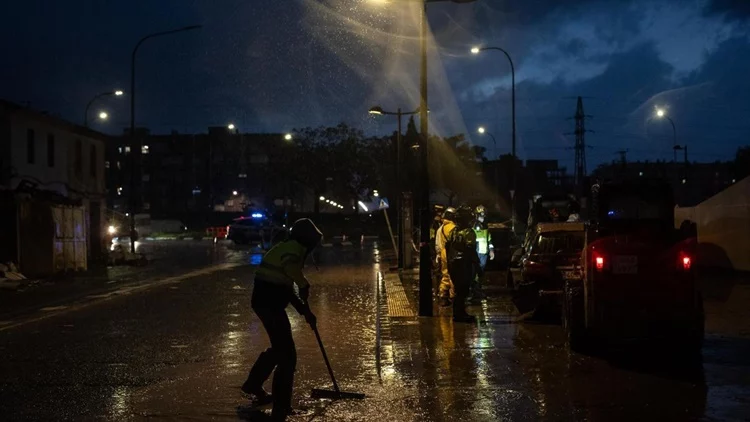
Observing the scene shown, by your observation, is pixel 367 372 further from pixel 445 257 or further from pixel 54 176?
pixel 54 176

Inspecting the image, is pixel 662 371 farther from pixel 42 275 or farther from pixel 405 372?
pixel 42 275

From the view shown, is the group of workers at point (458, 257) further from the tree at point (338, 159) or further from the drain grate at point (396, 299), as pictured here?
the tree at point (338, 159)

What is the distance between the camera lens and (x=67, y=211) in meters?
26.8

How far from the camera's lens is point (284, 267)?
791cm

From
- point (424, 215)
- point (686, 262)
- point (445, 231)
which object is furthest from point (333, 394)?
point (445, 231)

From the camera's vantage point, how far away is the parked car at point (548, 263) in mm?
14141

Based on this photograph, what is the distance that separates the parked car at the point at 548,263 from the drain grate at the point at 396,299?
81.1 inches

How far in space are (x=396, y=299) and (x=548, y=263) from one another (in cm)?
460

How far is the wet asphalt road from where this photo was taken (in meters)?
8.05

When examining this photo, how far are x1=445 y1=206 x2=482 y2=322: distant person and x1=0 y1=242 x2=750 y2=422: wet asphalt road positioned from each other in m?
0.43

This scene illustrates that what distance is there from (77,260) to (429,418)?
2260 cm

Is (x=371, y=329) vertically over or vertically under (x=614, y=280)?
under

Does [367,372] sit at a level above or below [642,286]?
below

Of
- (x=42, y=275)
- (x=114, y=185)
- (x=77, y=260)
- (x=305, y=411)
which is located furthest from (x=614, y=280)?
(x=114, y=185)
